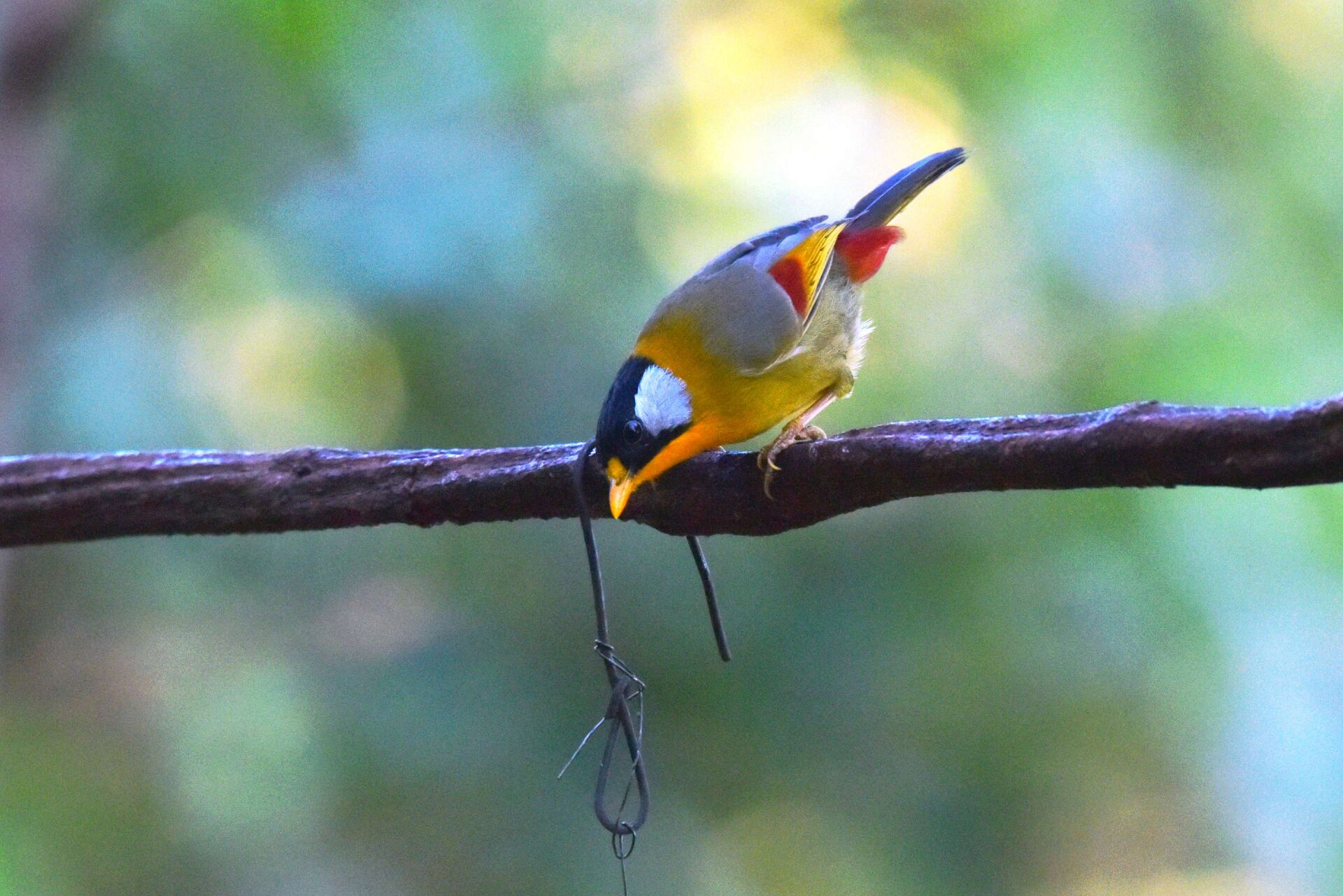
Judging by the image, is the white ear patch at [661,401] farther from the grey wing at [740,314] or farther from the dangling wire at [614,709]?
the dangling wire at [614,709]

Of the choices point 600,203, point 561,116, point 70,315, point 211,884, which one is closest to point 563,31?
point 561,116

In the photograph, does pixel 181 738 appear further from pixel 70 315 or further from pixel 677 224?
pixel 677 224

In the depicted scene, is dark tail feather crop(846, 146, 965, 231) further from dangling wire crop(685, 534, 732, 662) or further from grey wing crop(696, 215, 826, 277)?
dangling wire crop(685, 534, 732, 662)

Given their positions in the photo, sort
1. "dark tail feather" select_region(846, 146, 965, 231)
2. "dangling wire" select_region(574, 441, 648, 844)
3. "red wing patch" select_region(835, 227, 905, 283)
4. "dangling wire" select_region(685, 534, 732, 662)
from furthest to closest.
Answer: "red wing patch" select_region(835, 227, 905, 283) → "dark tail feather" select_region(846, 146, 965, 231) → "dangling wire" select_region(685, 534, 732, 662) → "dangling wire" select_region(574, 441, 648, 844)

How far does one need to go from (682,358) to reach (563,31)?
2.11m

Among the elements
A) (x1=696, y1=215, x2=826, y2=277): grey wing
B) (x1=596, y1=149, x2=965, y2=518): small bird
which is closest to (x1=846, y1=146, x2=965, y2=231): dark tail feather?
(x1=596, y1=149, x2=965, y2=518): small bird

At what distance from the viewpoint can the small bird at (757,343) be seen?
2.20 m

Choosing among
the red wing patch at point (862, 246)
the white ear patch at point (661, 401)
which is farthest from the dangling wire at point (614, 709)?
the red wing patch at point (862, 246)

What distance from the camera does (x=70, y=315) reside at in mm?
4035

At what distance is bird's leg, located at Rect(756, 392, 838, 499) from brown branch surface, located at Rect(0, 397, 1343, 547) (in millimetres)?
26

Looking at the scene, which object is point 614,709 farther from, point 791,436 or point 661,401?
point 791,436

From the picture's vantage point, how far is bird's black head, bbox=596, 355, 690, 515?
2.01 meters

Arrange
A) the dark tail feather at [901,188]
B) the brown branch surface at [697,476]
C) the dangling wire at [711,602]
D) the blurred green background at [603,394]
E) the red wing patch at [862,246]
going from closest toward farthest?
the brown branch surface at [697,476]
the dangling wire at [711,602]
the dark tail feather at [901,188]
the red wing patch at [862,246]
the blurred green background at [603,394]

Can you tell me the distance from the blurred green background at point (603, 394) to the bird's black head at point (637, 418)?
1256 millimetres
